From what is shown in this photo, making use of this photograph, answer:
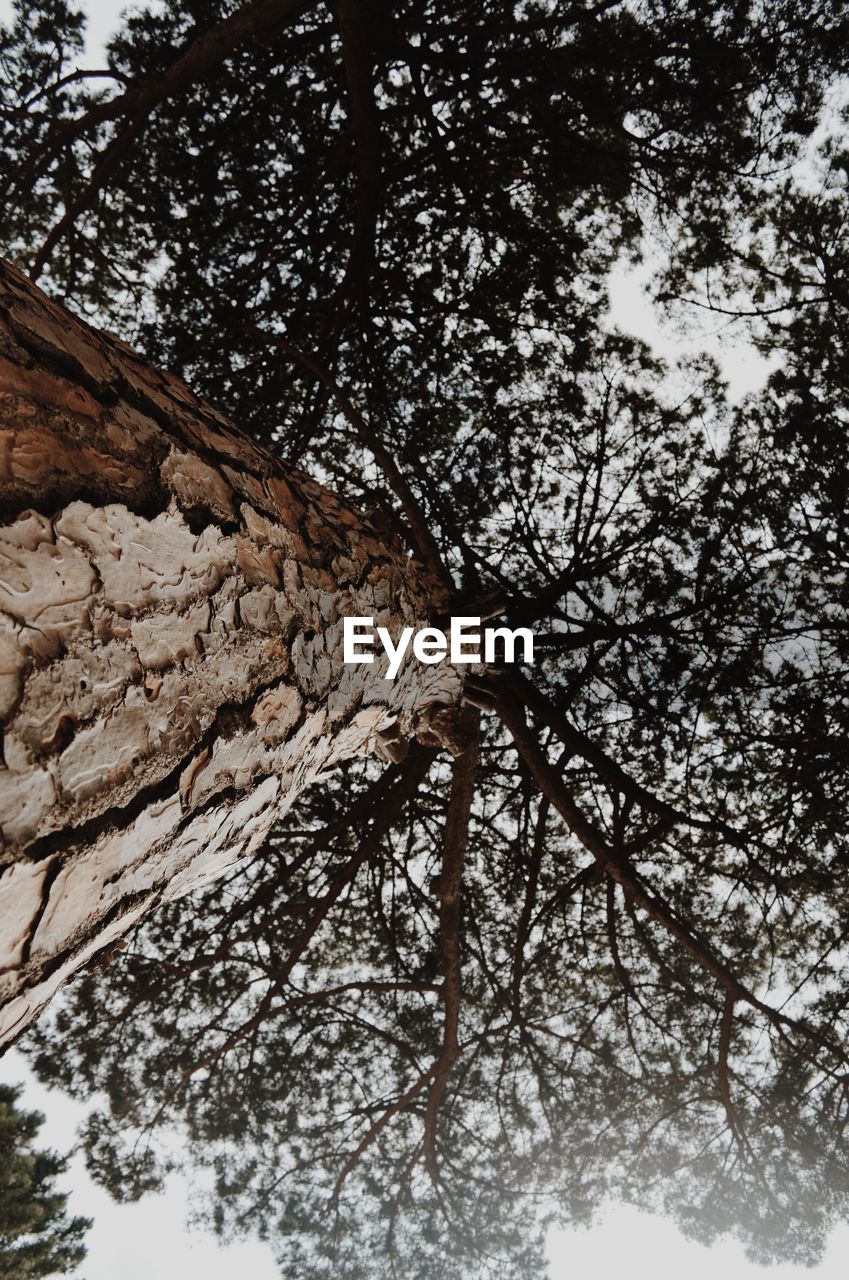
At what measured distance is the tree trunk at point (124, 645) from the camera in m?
0.56

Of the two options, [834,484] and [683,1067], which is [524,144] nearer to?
[834,484]

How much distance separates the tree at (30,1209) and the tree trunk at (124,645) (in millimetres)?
3257

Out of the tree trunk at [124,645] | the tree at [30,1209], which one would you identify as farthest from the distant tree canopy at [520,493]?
the tree trunk at [124,645]

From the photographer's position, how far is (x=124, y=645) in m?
0.66

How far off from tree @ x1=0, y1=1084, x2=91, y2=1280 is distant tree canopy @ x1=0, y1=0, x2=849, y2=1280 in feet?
0.96

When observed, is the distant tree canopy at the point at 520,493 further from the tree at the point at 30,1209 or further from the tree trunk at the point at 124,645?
the tree trunk at the point at 124,645

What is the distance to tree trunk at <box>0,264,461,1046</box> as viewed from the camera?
56cm

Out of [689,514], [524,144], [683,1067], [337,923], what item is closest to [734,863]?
[683,1067]

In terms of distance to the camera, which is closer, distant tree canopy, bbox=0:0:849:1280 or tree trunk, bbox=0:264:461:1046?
tree trunk, bbox=0:264:461:1046

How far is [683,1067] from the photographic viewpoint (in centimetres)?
358

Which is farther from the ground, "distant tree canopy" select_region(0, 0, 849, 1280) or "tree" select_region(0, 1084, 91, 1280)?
"distant tree canopy" select_region(0, 0, 849, 1280)

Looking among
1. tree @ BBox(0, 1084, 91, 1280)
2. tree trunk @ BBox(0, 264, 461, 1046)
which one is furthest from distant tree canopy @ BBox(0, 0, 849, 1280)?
tree trunk @ BBox(0, 264, 461, 1046)

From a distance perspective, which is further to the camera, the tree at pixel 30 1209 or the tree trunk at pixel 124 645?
the tree at pixel 30 1209

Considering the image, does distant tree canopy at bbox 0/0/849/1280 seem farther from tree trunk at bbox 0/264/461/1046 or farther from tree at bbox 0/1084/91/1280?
tree trunk at bbox 0/264/461/1046
